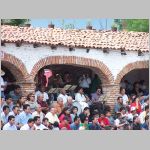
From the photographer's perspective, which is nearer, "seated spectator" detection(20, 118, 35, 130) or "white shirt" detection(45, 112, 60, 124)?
"seated spectator" detection(20, 118, 35, 130)

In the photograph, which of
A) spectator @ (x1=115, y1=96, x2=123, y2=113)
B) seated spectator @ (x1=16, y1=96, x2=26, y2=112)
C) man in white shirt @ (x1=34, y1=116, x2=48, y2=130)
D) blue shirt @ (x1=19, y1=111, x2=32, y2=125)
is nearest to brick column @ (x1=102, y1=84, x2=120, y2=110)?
spectator @ (x1=115, y1=96, x2=123, y2=113)

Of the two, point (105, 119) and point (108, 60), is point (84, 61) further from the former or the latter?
point (105, 119)

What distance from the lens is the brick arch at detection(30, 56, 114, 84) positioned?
700 inches

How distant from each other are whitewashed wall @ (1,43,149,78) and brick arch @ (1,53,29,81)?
0.13 metres

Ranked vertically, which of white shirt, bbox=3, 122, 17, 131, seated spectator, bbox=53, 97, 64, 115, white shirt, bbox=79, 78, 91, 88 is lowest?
white shirt, bbox=3, 122, 17, 131

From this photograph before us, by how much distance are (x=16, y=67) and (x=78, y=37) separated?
2.90 m

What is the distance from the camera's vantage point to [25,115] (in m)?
15.5

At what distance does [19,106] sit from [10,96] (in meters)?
1.11

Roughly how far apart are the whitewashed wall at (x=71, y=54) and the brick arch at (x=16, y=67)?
0.13m

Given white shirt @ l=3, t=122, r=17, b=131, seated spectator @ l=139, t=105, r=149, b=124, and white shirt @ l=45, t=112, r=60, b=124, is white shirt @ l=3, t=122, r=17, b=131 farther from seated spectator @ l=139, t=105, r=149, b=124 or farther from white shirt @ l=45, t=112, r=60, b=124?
seated spectator @ l=139, t=105, r=149, b=124

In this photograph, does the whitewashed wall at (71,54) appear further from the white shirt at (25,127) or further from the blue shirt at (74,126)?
the white shirt at (25,127)

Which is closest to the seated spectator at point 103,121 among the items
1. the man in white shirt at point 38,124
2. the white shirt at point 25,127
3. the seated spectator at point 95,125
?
the seated spectator at point 95,125

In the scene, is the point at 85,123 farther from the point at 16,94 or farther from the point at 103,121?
the point at 16,94

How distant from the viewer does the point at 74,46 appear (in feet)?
60.6
